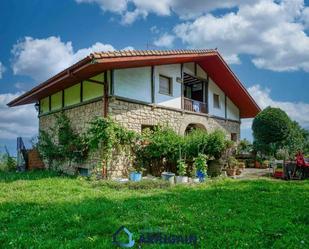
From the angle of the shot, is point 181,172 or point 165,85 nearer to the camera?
point 181,172

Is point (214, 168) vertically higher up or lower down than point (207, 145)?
lower down

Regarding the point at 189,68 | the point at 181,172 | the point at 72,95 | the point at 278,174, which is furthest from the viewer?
the point at 189,68

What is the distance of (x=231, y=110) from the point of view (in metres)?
20.5

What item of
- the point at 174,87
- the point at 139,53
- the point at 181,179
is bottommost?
the point at 181,179

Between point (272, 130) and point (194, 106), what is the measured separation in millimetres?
6859

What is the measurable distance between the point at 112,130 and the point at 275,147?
12988 mm

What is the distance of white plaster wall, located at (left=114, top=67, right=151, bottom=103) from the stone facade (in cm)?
35

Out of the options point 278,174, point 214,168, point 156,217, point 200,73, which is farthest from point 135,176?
point 200,73

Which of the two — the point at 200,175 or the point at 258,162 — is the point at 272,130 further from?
the point at 200,175

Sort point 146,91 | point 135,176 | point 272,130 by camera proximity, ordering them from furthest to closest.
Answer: point 272,130 < point 146,91 < point 135,176

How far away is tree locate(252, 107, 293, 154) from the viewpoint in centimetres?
2048

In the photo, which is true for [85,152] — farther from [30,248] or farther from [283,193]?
[30,248]

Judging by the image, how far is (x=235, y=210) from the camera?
6281 millimetres

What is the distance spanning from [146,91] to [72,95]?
3.67 m
